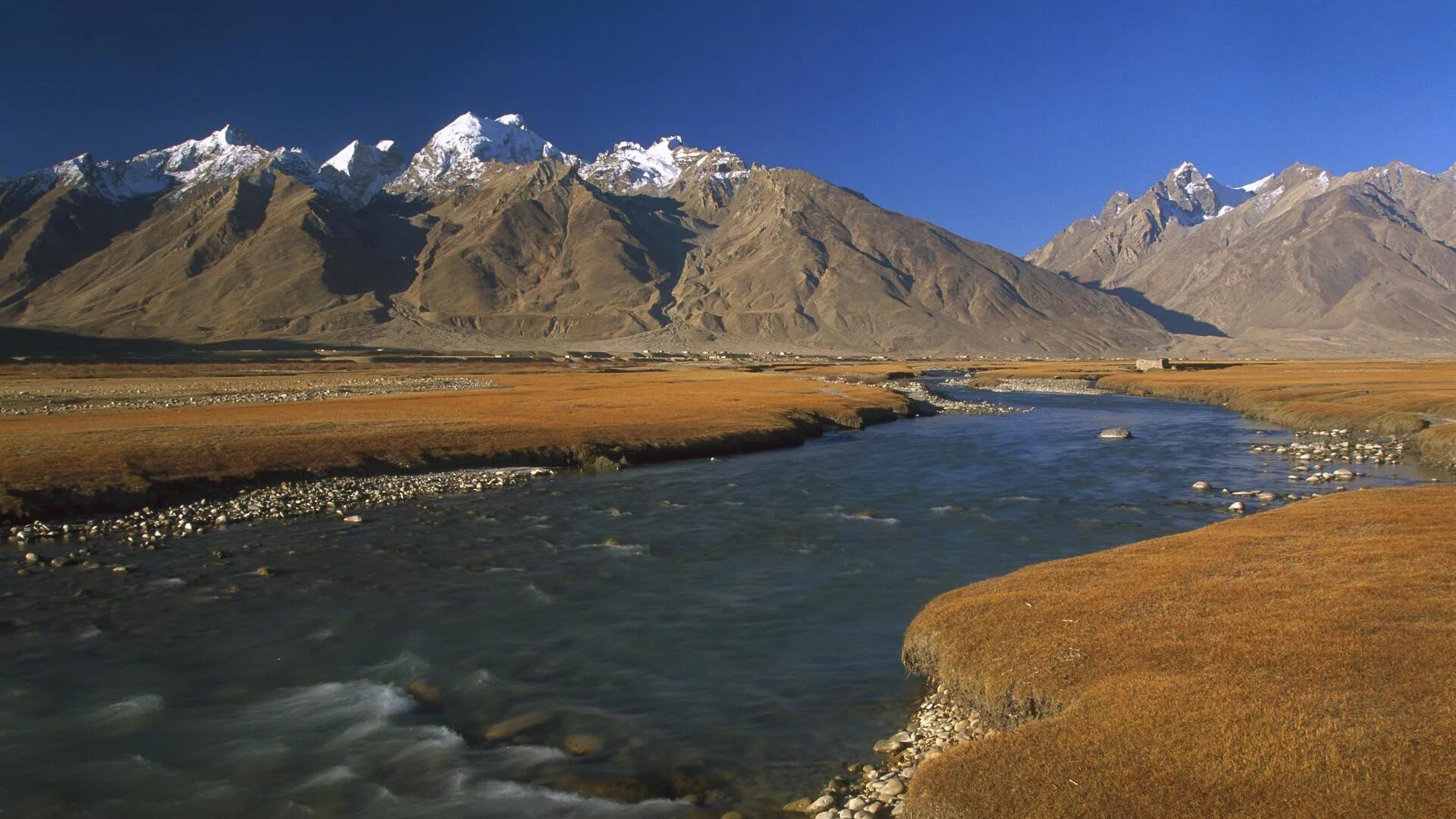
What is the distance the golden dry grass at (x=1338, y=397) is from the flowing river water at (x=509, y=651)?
20486 mm

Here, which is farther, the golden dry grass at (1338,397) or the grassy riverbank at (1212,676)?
the golden dry grass at (1338,397)

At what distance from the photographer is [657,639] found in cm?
1894

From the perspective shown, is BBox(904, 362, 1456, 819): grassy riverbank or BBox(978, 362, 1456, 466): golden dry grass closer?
BBox(904, 362, 1456, 819): grassy riverbank

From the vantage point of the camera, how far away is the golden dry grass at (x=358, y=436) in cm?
3384

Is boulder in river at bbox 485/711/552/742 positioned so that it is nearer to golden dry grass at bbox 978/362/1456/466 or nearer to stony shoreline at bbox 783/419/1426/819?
stony shoreline at bbox 783/419/1426/819

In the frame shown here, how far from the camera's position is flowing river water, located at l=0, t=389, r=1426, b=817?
13.1m

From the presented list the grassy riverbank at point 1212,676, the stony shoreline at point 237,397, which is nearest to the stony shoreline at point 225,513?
the grassy riverbank at point 1212,676

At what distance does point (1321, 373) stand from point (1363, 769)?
130697 millimetres

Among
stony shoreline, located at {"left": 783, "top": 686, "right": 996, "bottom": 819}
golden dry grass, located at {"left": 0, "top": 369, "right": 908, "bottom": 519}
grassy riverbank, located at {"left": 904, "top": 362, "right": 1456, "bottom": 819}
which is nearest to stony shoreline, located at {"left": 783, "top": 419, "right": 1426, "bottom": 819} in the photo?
stony shoreline, located at {"left": 783, "top": 686, "right": 996, "bottom": 819}

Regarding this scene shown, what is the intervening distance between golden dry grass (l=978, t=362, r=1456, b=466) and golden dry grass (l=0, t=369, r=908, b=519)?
3142cm

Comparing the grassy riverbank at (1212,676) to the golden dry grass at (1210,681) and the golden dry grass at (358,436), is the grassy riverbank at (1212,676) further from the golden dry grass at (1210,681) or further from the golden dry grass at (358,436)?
the golden dry grass at (358,436)

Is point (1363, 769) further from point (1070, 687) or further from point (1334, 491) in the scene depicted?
point (1334, 491)

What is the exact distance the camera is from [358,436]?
45469 mm

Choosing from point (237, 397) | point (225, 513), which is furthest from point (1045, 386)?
point (225, 513)
